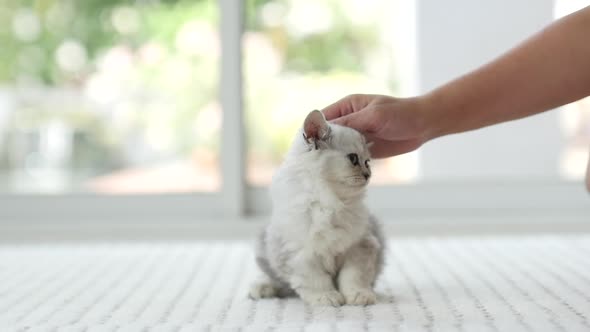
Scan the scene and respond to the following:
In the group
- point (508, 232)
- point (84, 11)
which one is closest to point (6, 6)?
point (84, 11)

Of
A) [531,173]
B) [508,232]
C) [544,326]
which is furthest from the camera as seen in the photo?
[531,173]

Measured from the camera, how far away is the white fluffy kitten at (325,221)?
1566 mm

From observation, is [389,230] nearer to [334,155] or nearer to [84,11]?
[334,155]

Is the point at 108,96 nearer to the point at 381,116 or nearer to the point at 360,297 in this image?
the point at 381,116

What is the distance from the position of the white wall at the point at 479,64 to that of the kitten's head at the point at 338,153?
128cm

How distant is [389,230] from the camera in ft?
8.86

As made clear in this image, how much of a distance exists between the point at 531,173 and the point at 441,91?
1340 mm

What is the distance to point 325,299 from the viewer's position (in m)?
1.54

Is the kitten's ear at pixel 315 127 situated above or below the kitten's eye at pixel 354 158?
above

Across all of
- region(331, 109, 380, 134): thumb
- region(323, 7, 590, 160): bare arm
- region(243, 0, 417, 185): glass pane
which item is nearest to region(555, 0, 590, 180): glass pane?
region(243, 0, 417, 185): glass pane

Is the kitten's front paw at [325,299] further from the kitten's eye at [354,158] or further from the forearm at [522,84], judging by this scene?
the forearm at [522,84]

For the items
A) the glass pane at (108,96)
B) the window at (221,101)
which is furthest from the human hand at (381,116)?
the glass pane at (108,96)

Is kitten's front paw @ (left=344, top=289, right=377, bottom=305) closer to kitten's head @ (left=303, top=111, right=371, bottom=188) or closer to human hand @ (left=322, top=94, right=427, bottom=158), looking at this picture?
kitten's head @ (left=303, top=111, right=371, bottom=188)

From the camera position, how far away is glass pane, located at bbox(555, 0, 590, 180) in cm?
284
